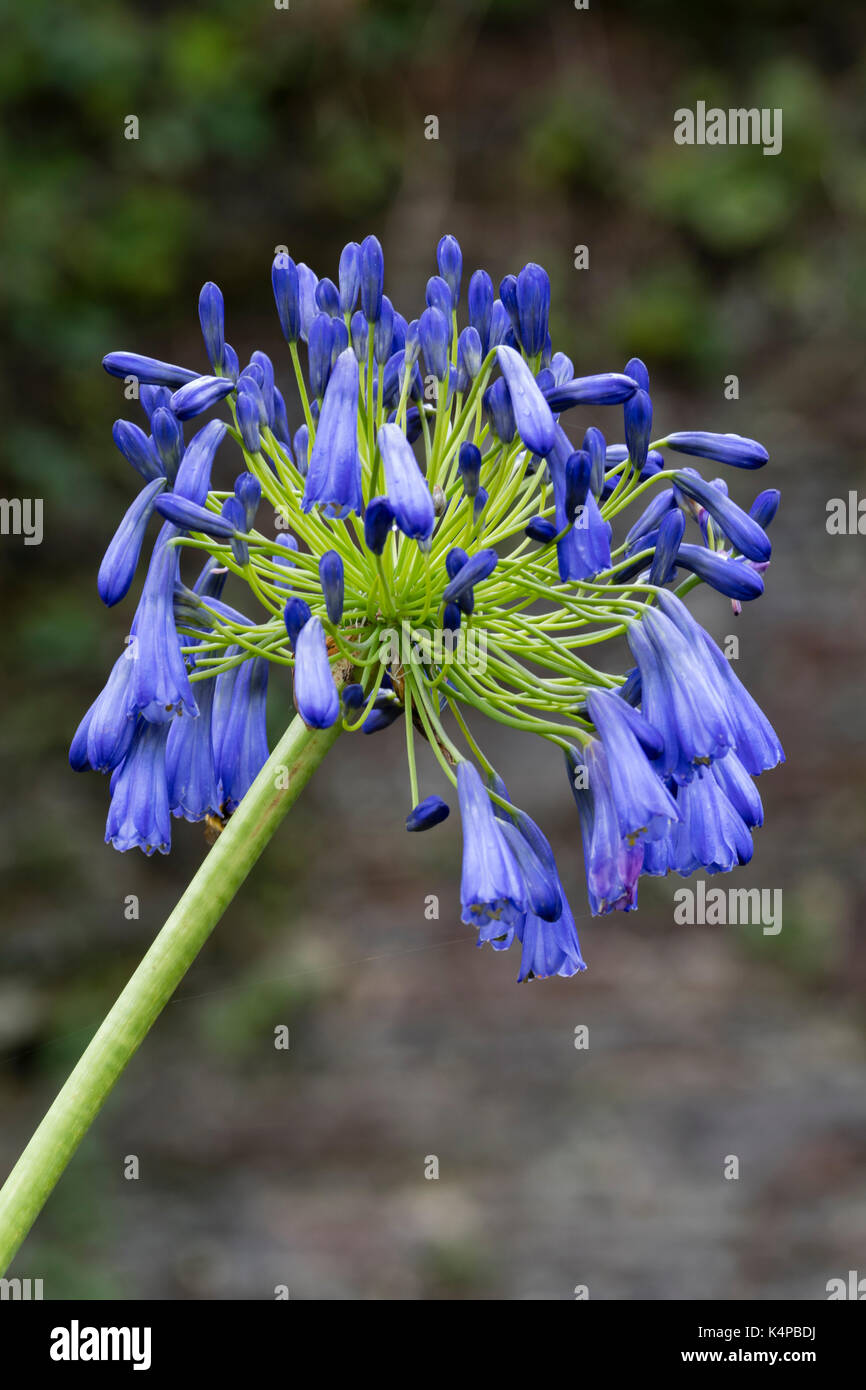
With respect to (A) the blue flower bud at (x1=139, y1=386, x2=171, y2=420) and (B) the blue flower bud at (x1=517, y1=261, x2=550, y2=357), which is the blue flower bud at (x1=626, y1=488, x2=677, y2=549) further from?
(A) the blue flower bud at (x1=139, y1=386, x2=171, y2=420)

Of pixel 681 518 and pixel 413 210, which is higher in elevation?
pixel 413 210

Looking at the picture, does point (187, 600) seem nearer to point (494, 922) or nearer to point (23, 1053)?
point (494, 922)

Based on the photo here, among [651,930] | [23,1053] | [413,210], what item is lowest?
[23,1053]

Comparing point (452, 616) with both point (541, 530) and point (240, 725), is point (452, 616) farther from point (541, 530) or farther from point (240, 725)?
point (240, 725)

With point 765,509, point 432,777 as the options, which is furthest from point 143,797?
point 432,777

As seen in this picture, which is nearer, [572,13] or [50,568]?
[50,568]

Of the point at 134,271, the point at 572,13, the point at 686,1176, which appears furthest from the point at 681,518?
the point at 572,13

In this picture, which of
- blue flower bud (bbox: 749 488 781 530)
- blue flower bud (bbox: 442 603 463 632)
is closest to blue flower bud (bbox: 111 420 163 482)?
blue flower bud (bbox: 442 603 463 632)
